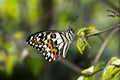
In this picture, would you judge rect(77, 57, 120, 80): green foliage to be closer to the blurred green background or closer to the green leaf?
the green leaf

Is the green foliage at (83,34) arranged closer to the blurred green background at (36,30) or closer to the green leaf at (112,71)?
the green leaf at (112,71)

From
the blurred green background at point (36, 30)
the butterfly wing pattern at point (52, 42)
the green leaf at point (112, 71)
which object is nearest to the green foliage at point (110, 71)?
the green leaf at point (112, 71)

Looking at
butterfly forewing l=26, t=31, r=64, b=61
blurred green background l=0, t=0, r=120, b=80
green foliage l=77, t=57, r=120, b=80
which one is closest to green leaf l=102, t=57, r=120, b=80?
green foliage l=77, t=57, r=120, b=80

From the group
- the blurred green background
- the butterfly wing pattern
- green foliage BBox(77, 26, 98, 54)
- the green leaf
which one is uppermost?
the blurred green background

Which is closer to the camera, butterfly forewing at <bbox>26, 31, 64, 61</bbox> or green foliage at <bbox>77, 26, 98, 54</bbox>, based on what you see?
green foliage at <bbox>77, 26, 98, 54</bbox>

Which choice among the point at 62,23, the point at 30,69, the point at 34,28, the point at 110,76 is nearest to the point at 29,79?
the point at 30,69

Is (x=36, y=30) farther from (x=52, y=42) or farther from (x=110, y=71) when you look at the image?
(x=110, y=71)
